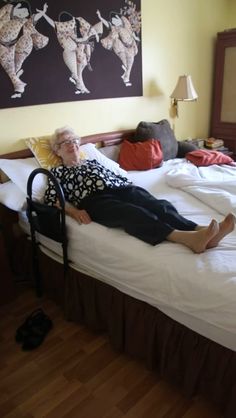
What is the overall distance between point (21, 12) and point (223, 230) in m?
1.86

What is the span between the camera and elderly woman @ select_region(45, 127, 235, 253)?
1.36 meters

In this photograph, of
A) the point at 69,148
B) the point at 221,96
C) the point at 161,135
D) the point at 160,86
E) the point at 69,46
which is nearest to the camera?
the point at 69,148

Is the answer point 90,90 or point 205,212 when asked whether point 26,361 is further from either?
point 90,90

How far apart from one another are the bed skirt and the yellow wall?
1072 millimetres

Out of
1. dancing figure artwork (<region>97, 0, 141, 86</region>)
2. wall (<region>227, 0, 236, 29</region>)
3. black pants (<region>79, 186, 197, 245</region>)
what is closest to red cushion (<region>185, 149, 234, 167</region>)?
dancing figure artwork (<region>97, 0, 141, 86</region>)

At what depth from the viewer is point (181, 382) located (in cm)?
137

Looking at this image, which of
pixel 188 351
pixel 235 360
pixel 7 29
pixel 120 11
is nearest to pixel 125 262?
pixel 188 351

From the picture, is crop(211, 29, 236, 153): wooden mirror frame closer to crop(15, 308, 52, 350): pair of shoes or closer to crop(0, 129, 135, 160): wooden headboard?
crop(0, 129, 135, 160): wooden headboard

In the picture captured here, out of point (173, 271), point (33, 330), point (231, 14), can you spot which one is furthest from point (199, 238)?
point (231, 14)

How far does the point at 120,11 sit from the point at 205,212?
6.32ft

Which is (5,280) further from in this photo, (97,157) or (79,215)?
(97,157)

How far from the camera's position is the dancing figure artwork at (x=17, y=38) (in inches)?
76.5

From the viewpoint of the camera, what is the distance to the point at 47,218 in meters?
1.70

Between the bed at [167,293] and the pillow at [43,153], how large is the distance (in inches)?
15.7
